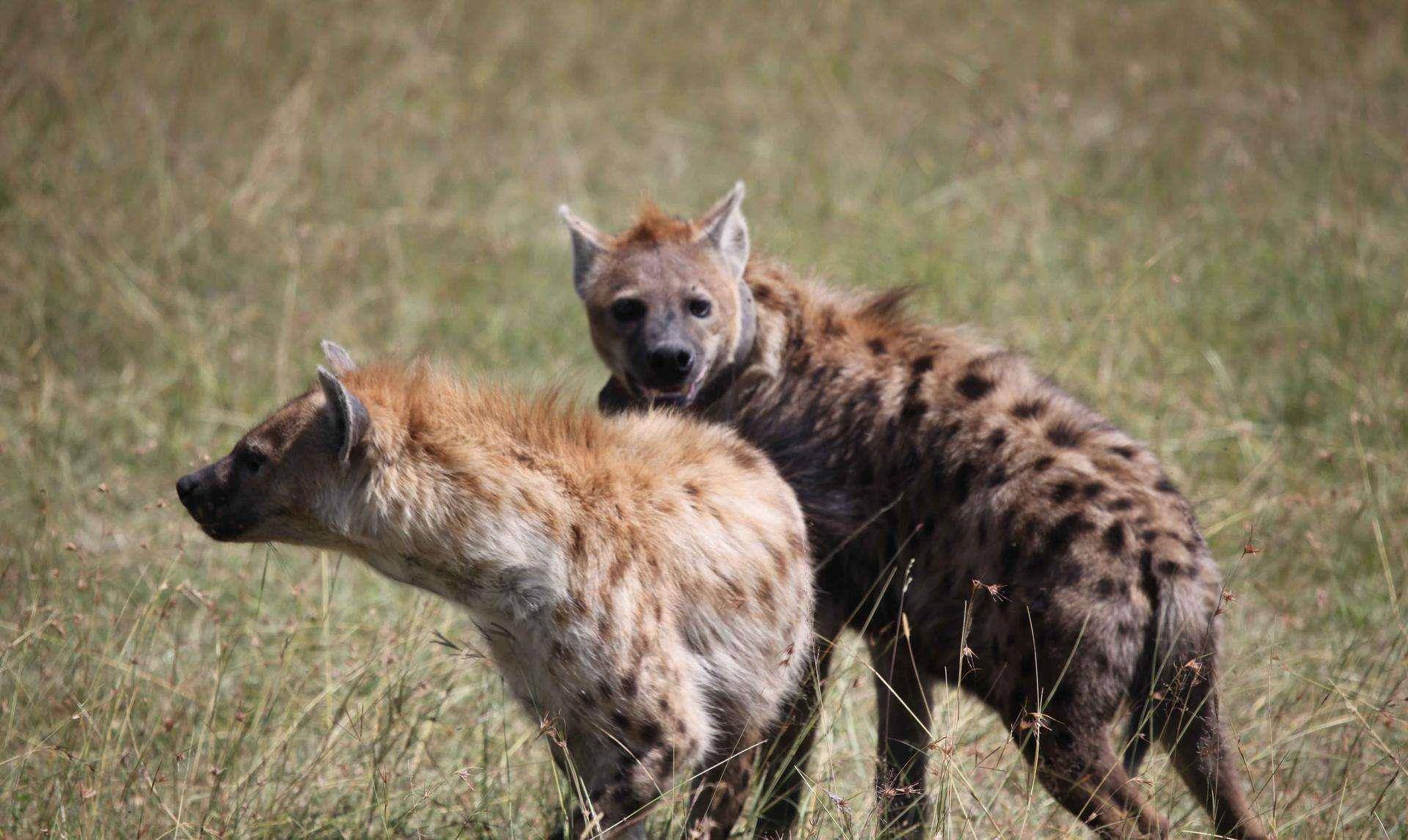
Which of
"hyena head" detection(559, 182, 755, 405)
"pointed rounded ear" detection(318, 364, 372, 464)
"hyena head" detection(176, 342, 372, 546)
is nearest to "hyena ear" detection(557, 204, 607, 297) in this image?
"hyena head" detection(559, 182, 755, 405)

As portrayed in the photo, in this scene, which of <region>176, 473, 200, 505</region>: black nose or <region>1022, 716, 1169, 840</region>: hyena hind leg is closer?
<region>1022, 716, 1169, 840</region>: hyena hind leg

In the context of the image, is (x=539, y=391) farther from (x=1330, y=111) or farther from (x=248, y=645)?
(x=1330, y=111)

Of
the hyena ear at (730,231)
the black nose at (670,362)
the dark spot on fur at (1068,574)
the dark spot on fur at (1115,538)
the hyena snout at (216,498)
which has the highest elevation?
the hyena ear at (730,231)

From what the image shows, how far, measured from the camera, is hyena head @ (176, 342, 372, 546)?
9.36ft

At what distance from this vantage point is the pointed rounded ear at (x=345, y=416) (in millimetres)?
2723

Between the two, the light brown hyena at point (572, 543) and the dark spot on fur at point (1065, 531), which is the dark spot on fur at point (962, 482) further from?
the light brown hyena at point (572, 543)

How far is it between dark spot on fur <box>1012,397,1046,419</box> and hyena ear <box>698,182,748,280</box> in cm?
113

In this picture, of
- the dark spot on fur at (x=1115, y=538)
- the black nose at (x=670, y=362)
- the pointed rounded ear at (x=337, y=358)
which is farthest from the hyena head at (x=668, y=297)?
the dark spot on fur at (x=1115, y=538)

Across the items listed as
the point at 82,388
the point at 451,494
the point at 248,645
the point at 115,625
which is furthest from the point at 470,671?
the point at 82,388

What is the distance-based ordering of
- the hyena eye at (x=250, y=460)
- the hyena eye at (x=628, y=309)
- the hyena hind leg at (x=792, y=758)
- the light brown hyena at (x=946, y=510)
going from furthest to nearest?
the hyena eye at (x=628, y=309), the hyena hind leg at (x=792, y=758), the hyena eye at (x=250, y=460), the light brown hyena at (x=946, y=510)

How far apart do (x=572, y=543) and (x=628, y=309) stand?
136cm

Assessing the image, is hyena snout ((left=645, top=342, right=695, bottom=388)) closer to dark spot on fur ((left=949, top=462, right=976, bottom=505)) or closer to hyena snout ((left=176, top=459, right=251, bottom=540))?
dark spot on fur ((left=949, top=462, right=976, bottom=505))

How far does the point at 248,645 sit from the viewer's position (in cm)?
400

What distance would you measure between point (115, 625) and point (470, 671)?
960 mm
